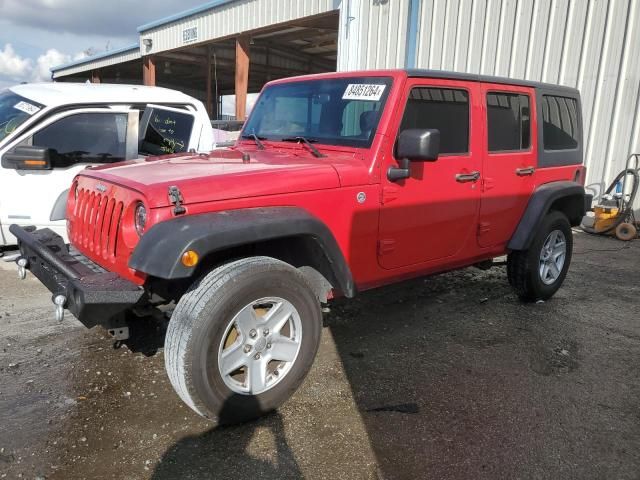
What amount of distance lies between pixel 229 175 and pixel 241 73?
13.2 meters

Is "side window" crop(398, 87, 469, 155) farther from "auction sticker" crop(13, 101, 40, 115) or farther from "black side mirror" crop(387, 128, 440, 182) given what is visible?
"auction sticker" crop(13, 101, 40, 115)

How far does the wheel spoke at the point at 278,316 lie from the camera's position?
105 inches

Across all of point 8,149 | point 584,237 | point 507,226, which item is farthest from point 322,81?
point 584,237

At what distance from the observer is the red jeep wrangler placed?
2.42 meters

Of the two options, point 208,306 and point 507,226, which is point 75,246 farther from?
point 507,226

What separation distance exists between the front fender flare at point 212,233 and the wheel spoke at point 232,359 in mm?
490

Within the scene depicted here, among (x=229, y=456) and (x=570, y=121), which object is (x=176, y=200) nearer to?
(x=229, y=456)

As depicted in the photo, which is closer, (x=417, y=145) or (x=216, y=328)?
(x=216, y=328)

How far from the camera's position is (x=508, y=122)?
4.02m

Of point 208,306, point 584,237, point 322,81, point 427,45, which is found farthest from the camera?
point 427,45

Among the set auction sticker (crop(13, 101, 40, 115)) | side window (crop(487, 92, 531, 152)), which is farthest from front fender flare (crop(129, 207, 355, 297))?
auction sticker (crop(13, 101, 40, 115))

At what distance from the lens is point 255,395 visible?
2654 mm

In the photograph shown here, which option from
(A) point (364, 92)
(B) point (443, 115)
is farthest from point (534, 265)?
(A) point (364, 92)

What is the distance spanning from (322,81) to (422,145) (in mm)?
1081
